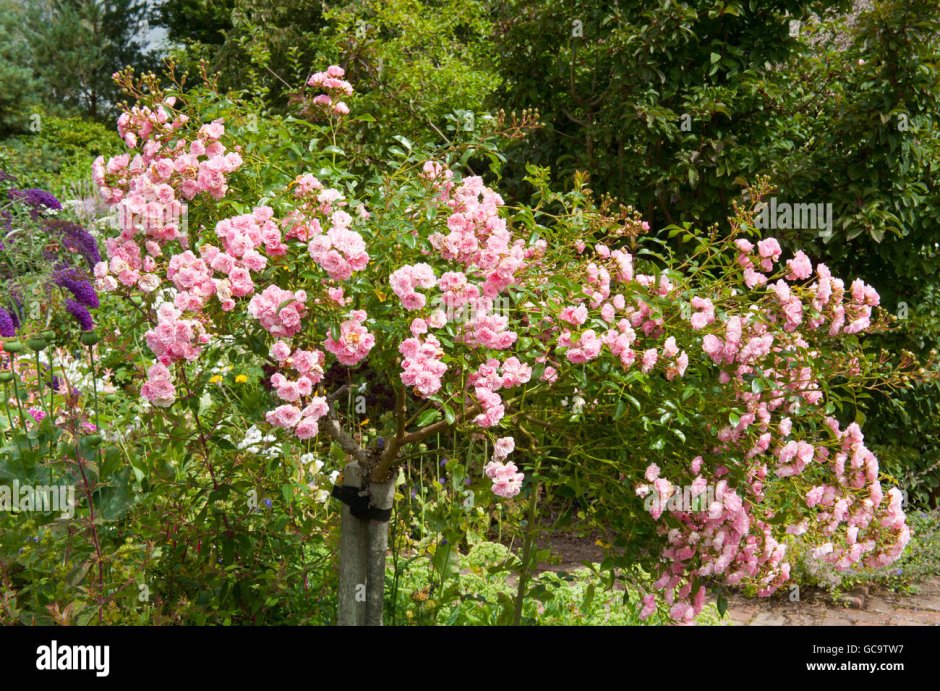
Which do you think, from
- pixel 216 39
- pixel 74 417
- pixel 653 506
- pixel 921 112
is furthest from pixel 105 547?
pixel 216 39

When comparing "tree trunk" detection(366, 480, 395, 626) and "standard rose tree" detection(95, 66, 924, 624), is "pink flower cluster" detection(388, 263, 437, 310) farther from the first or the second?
"tree trunk" detection(366, 480, 395, 626)

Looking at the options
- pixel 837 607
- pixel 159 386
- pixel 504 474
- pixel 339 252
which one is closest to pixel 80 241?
pixel 159 386

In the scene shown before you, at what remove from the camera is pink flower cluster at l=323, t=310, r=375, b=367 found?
213cm

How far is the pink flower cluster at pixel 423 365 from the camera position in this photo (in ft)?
6.84

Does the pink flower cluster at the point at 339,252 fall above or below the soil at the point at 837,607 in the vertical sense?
above

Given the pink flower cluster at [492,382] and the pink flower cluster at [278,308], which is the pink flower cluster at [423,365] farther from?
the pink flower cluster at [278,308]

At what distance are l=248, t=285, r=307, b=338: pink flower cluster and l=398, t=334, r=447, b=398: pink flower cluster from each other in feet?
0.88

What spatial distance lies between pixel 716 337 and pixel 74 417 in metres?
1.77

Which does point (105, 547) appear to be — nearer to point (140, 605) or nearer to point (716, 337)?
point (140, 605)
